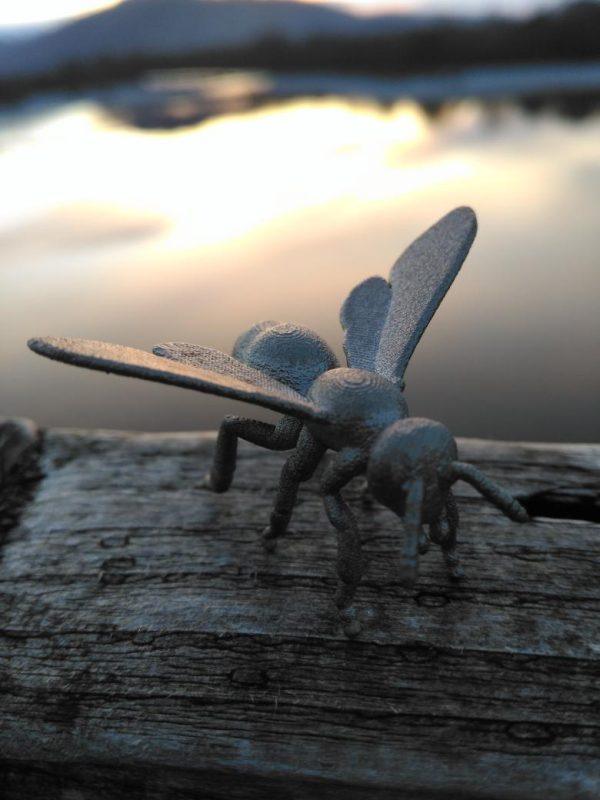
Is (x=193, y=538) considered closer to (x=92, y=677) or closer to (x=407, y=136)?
(x=92, y=677)

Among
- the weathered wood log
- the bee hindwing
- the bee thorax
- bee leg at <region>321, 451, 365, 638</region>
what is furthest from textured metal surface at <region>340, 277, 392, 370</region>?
the weathered wood log

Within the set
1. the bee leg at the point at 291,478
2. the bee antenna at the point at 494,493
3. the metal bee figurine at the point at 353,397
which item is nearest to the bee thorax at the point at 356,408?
the metal bee figurine at the point at 353,397

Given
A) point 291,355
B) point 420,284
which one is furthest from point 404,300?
point 291,355

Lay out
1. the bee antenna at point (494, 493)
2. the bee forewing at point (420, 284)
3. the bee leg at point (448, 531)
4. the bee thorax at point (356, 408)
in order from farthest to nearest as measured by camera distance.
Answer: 1. the bee forewing at point (420, 284)
2. the bee leg at point (448, 531)
3. the bee thorax at point (356, 408)
4. the bee antenna at point (494, 493)

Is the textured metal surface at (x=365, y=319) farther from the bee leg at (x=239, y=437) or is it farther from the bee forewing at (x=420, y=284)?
the bee leg at (x=239, y=437)

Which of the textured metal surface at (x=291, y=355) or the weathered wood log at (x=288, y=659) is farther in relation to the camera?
the textured metal surface at (x=291, y=355)
